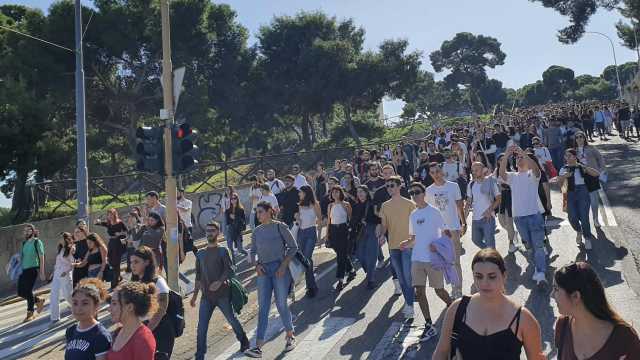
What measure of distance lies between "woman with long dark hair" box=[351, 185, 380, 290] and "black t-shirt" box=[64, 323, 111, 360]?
19.3 feet

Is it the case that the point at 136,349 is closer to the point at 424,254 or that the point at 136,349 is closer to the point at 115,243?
the point at 424,254

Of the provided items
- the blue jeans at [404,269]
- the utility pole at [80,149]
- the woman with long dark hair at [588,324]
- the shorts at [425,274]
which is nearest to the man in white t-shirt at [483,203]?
the blue jeans at [404,269]

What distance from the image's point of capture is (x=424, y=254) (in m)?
6.91

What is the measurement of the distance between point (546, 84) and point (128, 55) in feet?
339

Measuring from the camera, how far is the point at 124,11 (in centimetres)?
3142

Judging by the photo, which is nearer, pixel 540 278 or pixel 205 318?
pixel 205 318

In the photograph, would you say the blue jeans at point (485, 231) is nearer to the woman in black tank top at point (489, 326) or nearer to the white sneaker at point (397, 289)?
the white sneaker at point (397, 289)

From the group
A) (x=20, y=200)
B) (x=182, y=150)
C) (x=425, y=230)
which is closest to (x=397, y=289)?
(x=425, y=230)

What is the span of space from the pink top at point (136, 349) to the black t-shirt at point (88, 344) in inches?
5.4

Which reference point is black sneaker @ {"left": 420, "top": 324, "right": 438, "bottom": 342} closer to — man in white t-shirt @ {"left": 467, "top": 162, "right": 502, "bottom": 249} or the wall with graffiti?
man in white t-shirt @ {"left": 467, "top": 162, "right": 502, "bottom": 249}

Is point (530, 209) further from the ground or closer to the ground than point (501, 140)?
closer to the ground

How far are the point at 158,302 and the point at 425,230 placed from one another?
3150 millimetres

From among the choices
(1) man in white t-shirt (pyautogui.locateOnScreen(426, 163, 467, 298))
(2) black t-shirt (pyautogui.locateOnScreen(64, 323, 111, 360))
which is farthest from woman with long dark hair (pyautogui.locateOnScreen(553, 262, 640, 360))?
(1) man in white t-shirt (pyautogui.locateOnScreen(426, 163, 467, 298))

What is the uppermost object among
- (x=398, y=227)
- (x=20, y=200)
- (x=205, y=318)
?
(x=398, y=227)
